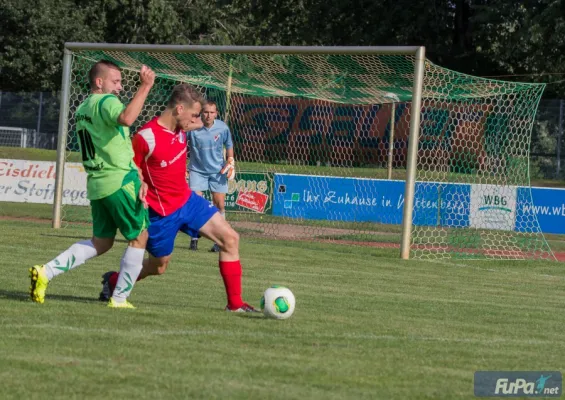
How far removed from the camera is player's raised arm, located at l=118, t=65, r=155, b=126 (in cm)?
754

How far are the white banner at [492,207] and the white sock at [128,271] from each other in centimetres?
1184

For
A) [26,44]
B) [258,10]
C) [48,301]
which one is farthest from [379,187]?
[26,44]

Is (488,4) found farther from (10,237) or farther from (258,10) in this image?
(10,237)

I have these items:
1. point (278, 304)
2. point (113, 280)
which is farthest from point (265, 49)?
point (278, 304)

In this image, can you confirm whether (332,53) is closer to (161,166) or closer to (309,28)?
(161,166)

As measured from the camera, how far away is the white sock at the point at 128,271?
8000 millimetres

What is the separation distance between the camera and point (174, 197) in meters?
8.15

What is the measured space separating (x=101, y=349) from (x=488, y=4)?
33.8m

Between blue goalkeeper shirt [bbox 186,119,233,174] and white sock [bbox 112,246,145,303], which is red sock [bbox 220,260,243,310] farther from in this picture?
blue goalkeeper shirt [bbox 186,119,233,174]

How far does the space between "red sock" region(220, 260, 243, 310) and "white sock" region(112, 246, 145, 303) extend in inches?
24.9

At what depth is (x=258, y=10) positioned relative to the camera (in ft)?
138

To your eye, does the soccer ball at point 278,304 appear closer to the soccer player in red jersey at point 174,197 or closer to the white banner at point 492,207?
the soccer player in red jersey at point 174,197

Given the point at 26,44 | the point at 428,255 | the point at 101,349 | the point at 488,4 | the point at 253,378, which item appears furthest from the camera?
the point at 26,44

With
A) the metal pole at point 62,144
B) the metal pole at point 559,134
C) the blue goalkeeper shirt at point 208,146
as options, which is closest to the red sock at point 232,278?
the blue goalkeeper shirt at point 208,146
